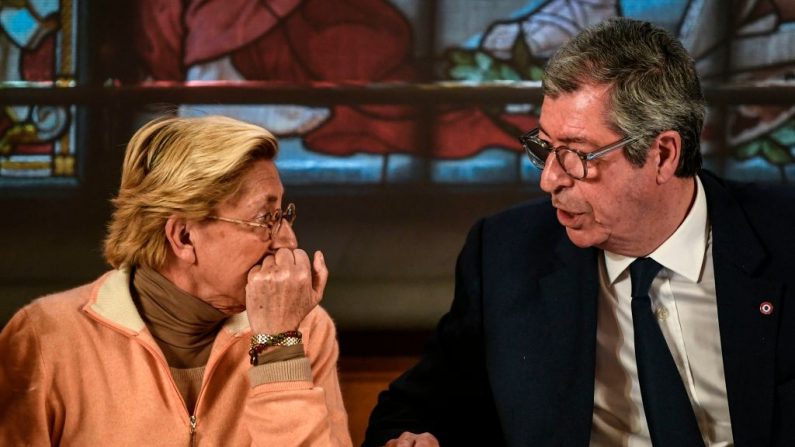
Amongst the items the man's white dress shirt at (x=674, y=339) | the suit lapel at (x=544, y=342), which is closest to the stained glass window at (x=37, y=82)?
the suit lapel at (x=544, y=342)

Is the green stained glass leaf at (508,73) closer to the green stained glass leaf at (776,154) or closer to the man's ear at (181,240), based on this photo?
the green stained glass leaf at (776,154)

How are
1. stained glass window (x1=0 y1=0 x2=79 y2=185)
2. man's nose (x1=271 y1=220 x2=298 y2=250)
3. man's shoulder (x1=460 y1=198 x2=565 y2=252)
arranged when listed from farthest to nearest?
stained glass window (x1=0 y1=0 x2=79 y2=185) < man's shoulder (x1=460 y1=198 x2=565 y2=252) < man's nose (x1=271 y1=220 x2=298 y2=250)

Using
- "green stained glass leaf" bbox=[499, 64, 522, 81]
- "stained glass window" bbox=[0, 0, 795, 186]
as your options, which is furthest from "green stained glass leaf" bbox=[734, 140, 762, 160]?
"green stained glass leaf" bbox=[499, 64, 522, 81]

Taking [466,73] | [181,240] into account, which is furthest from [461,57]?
[181,240]

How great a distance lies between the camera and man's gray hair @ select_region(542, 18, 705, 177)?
2188 millimetres

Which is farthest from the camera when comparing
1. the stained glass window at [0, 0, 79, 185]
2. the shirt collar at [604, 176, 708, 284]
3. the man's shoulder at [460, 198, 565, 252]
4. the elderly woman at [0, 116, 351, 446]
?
the stained glass window at [0, 0, 79, 185]

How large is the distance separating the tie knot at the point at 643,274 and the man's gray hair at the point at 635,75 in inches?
9.8

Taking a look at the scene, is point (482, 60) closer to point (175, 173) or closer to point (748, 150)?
point (748, 150)

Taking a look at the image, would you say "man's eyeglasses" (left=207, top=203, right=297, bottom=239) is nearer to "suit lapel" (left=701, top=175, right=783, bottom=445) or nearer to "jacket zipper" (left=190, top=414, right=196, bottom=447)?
"jacket zipper" (left=190, top=414, right=196, bottom=447)

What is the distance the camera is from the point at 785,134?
11.5 ft

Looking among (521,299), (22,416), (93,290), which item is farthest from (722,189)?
(22,416)

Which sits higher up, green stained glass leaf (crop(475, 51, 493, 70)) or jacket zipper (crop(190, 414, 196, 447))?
green stained glass leaf (crop(475, 51, 493, 70))

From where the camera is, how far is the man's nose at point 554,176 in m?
2.23

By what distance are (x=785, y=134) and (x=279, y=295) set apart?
6.88 ft
